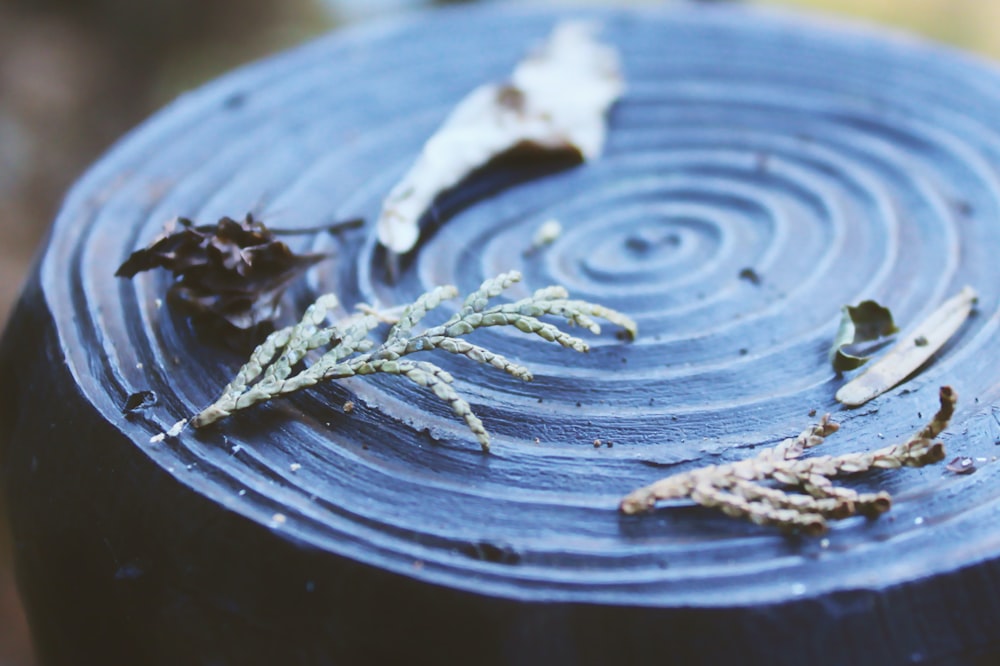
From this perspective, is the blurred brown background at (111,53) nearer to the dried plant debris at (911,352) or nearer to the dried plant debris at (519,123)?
the dried plant debris at (519,123)

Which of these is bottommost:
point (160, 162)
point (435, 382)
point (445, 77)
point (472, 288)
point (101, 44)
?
point (435, 382)

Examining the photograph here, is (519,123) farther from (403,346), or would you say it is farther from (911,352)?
(911,352)

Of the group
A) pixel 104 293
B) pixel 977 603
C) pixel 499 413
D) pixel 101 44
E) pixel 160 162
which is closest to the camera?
pixel 977 603

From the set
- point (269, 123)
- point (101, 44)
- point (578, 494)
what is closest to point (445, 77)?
point (269, 123)

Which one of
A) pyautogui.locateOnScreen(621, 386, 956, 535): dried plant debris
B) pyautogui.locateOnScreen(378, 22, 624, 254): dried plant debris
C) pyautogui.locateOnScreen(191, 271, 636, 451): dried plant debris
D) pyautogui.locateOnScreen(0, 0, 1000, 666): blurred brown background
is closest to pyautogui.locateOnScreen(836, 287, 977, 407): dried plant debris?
pyautogui.locateOnScreen(621, 386, 956, 535): dried plant debris

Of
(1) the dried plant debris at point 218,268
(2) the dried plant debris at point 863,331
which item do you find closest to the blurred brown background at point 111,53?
(1) the dried plant debris at point 218,268

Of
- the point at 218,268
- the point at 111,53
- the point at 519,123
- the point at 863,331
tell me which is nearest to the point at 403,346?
the point at 218,268

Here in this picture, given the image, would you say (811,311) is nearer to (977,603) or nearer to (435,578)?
(977,603)
